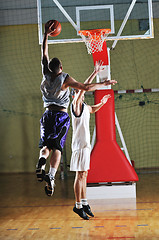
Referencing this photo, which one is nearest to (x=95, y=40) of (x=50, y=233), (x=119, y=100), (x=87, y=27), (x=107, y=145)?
(x=87, y=27)

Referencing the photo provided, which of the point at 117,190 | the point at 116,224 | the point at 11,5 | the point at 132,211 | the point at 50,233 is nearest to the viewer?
the point at 50,233

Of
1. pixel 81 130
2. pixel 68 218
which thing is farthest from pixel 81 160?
pixel 68 218

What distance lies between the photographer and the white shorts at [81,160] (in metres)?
5.56

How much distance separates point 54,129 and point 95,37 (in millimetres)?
2660

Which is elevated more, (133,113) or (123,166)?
(133,113)

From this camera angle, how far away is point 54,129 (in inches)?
177

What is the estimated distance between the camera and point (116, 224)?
513cm

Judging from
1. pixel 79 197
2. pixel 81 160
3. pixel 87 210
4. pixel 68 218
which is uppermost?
pixel 81 160

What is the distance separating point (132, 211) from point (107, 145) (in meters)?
1.47

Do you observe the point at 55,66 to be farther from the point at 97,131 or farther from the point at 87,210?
the point at 97,131

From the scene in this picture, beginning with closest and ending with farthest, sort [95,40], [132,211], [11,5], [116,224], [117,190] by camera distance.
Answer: [116,224] < [132,211] < [95,40] < [117,190] < [11,5]

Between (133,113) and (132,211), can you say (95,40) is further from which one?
(133,113)

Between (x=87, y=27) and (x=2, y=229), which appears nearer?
(x=2, y=229)

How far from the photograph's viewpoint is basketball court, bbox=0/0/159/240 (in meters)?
5.38
